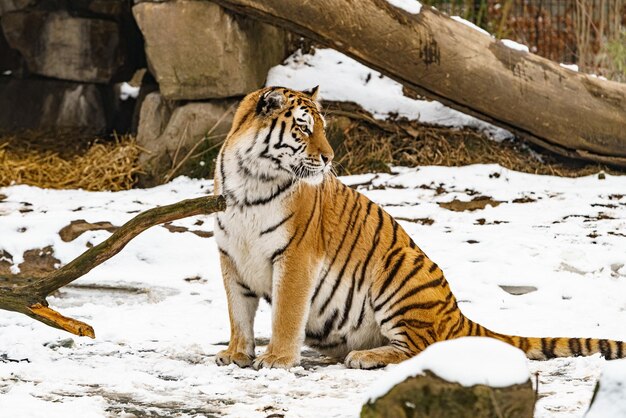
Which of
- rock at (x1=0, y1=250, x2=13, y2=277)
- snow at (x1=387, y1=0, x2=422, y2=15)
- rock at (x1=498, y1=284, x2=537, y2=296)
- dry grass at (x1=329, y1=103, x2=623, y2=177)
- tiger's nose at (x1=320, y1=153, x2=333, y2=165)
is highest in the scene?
snow at (x1=387, y1=0, x2=422, y2=15)

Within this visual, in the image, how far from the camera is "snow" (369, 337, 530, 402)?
8.34 feet

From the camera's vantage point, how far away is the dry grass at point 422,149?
8.47 meters

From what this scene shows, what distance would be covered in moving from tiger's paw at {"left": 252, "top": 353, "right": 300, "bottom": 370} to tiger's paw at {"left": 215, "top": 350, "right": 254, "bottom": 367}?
0.08 metres

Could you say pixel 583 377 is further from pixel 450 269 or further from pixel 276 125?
pixel 450 269

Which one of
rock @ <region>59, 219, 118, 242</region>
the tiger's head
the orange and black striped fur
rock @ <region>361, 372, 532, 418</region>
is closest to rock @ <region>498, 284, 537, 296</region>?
the orange and black striped fur

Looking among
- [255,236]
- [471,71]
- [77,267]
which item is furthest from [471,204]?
[77,267]

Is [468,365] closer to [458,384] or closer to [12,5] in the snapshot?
[458,384]

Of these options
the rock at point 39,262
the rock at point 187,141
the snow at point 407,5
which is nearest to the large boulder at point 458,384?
the rock at point 39,262

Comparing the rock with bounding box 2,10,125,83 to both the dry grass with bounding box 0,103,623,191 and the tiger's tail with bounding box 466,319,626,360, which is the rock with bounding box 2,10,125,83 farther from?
the tiger's tail with bounding box 466,319,626,360

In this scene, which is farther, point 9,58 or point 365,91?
point 9,58

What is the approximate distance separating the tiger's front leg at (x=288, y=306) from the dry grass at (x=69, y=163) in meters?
4.43

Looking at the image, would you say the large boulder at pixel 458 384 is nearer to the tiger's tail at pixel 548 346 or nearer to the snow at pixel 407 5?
the tiger's tail at pixel 548 346

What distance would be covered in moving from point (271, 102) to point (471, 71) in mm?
3704

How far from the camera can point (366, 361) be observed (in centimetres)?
430
